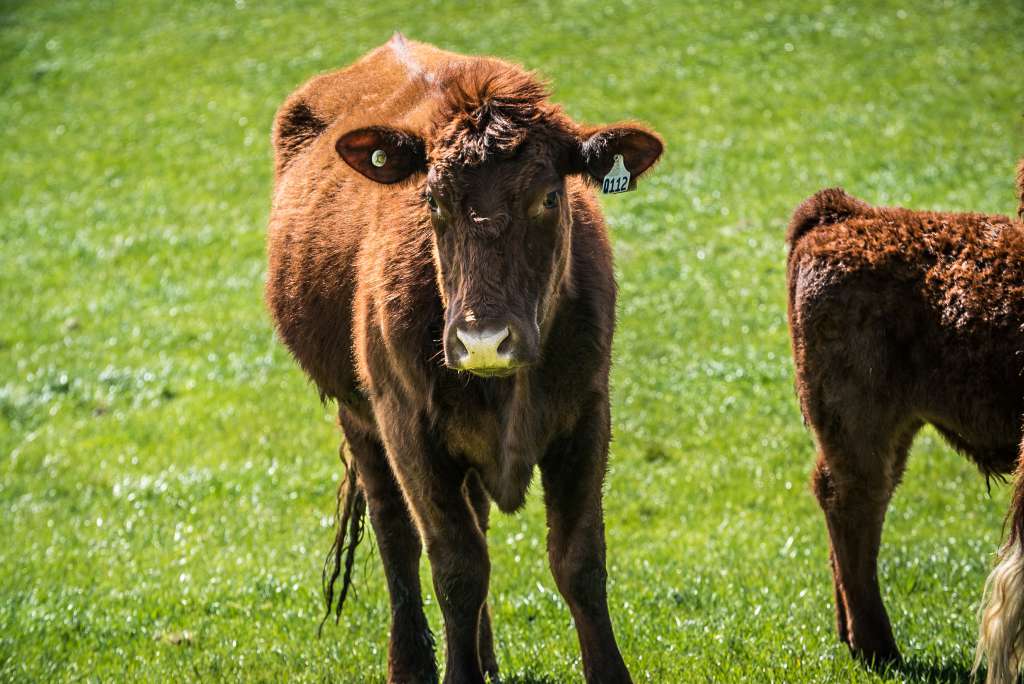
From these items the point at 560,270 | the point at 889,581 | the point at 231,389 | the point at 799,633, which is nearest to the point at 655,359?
the point at 231,389

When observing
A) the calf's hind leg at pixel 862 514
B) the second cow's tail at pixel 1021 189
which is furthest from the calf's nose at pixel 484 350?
the second cow's tail at pixel 1021 189

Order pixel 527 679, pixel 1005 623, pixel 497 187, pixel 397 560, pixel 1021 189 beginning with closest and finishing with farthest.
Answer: pixel 1005 623
pixel 497 187
pixel 1021 189
pixel 527 679
pixel 397 560

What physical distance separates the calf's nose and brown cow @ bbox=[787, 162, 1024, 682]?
2.38 meters

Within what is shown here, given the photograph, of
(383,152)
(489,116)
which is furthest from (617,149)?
(383,152)

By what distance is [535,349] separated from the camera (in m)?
4.66

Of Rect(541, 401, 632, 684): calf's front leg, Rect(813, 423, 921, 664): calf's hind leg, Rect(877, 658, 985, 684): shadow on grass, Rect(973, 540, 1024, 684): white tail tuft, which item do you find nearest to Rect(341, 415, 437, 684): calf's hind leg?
Rect(541, 401, 632, 684): calf's front leg

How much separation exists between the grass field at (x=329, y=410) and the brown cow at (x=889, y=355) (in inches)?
26.4

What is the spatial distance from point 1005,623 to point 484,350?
2.29 metres

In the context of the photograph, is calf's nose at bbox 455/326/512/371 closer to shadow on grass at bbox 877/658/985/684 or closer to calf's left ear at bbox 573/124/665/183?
calf's left ear at bbox 573/124/665/183

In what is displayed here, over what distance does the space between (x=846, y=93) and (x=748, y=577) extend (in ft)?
45.9

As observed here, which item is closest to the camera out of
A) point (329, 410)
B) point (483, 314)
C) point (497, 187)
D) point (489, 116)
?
point (483, 314)

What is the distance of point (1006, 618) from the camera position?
477 cm

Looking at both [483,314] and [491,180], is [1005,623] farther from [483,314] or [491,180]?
[491,180]

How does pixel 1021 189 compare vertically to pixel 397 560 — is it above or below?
above
